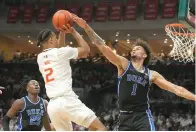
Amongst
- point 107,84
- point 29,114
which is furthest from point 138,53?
point 107,84

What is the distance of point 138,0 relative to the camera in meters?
18.4

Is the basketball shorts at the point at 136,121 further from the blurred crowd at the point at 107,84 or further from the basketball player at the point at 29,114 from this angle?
the blurred crowd at the point at 107,84

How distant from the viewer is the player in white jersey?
178 inches

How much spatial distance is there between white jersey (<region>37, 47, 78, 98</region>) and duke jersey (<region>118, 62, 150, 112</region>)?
54 centimetres

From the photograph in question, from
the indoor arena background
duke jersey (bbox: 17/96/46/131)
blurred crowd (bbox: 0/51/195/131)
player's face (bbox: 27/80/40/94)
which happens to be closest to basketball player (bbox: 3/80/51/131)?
duke jersey (bbox: 17/96/46/131)

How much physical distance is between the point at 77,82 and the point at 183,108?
4318 mm

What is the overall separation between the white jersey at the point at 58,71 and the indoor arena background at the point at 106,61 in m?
9.91

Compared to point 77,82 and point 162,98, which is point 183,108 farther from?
point 77,82

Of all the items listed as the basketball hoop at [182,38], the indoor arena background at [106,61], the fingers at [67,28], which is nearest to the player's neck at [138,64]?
the fingers at [67,28]

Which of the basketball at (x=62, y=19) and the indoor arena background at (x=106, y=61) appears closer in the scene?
the basketball at (x=62, y=19)

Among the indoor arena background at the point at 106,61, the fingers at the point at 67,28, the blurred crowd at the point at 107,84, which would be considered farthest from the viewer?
the indoor arena background at the point at 106,61

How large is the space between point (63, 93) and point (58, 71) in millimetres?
244

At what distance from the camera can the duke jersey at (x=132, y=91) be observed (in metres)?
4.58

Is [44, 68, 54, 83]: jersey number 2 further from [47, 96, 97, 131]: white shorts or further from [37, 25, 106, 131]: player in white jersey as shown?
[47, 96, 97, 131]: white shorts
